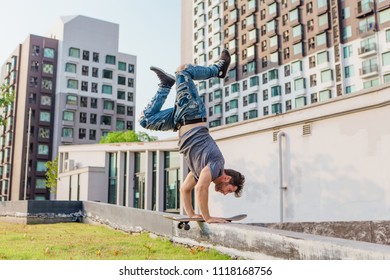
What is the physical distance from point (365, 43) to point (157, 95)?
162 ft

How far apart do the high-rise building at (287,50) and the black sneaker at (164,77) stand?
148 ft

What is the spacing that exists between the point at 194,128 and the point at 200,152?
1.28ft

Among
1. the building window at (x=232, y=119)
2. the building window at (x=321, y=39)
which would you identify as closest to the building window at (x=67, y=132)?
the building window at (x=232, y=119)

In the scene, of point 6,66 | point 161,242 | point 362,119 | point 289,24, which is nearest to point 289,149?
point 362,119

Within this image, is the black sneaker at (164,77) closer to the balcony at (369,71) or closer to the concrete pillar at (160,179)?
the concrete pillar at (160,179)

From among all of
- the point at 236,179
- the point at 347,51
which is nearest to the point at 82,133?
the point at 347,51

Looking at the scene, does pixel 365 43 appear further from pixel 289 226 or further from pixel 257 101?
pixel 289 226

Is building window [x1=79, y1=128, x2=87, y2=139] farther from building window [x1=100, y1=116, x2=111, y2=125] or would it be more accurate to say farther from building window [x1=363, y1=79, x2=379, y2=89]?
building window [x1=363, y1=79, x2=379, y2=89]

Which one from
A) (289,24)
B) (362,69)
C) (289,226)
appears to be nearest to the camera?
(289,226)

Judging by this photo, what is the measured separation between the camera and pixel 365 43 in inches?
1996

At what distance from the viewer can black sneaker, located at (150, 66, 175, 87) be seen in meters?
6.83

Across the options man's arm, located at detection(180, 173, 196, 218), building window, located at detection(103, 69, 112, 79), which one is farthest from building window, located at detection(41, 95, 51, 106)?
man's arm, located at detection(180, 173, 196, 218)

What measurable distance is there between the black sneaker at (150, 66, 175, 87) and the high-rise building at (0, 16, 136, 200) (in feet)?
239

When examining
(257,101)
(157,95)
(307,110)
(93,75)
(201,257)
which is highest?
(93,75)
